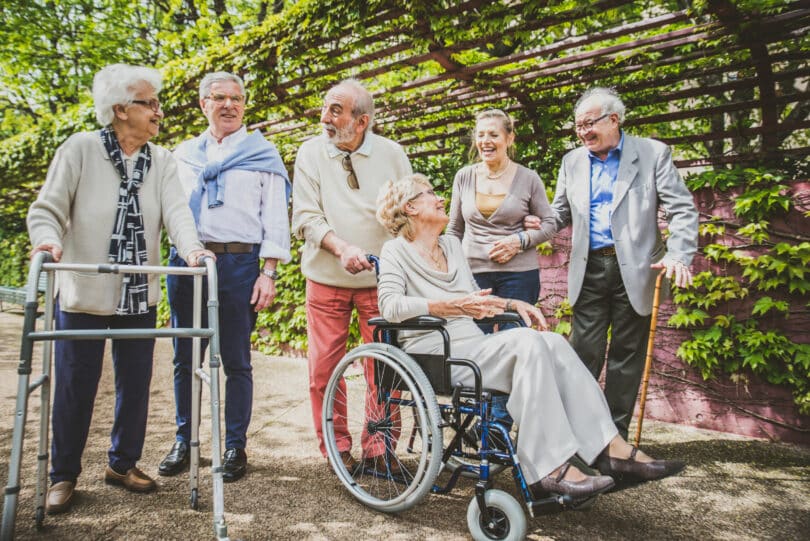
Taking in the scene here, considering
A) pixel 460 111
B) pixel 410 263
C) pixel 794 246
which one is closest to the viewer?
pixel 410 263

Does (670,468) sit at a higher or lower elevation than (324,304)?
lower

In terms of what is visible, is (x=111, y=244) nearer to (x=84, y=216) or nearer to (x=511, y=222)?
(x=84, y=216)

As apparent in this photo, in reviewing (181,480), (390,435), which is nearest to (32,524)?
(181,480)

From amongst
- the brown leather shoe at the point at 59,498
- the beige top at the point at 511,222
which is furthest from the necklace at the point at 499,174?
the brown leather shoe at the point at 59,498

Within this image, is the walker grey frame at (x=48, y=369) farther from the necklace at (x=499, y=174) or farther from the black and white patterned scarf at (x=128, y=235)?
the necklace at (x=499, y=174)

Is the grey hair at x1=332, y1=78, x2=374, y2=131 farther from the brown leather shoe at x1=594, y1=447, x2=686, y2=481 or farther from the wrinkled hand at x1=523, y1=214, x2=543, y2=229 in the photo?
the brown leather shoe at x1=594, y1=447, x2=686, y2=481

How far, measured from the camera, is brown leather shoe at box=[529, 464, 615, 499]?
169 centimetres

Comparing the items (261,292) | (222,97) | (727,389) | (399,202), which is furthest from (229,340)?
(727,389)

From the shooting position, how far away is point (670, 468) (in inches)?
77.9

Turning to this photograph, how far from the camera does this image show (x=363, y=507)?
2191mm

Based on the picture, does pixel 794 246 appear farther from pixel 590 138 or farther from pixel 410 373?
pixel 410 373

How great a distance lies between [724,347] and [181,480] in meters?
3.09

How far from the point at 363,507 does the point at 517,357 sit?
36.6 inches

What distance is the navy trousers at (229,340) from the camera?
8.34ft
